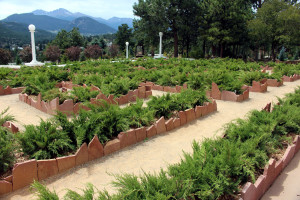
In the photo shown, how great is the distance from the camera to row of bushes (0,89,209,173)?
3.48 metres

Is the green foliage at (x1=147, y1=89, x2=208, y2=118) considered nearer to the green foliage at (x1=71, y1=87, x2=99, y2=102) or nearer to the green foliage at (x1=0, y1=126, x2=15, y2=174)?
the green foliage at (x1=71, y1=87, x2=99, y2=102)

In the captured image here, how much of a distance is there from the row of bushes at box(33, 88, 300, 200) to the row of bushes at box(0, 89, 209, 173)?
857 mm

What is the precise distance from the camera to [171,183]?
262 centimetres

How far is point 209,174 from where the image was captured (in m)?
2.75

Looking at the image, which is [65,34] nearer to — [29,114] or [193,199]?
[29,114]

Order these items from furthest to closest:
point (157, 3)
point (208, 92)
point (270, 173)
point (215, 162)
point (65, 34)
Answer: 1. point (65, 34)
2. point (157, 3)
3. point (208, 92)
4. point (270, 173)
5. point (215, 162)

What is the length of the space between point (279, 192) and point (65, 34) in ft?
Result: 163

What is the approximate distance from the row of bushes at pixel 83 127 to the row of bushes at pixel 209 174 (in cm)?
86

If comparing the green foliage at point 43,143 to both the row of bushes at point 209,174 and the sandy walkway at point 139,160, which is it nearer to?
the sandy walkway at point 139,160

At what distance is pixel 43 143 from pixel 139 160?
55.3 inches

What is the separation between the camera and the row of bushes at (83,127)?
137 inches

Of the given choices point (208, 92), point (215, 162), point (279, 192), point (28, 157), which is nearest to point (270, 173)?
point (279, 192)

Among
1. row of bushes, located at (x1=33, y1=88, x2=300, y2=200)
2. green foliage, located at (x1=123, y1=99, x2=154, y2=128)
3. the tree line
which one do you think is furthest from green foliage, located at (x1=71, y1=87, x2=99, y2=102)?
the tree line

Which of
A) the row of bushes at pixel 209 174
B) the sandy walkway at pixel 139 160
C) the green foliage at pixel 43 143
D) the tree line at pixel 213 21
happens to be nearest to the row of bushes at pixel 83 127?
the green foliage at pixel 43 143
